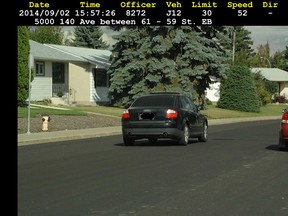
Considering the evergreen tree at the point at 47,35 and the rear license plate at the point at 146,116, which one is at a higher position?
the evergreen tree at the point at 47,35

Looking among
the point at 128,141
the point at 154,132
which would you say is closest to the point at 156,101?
the point at 154,132

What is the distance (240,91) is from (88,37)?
3379 cm

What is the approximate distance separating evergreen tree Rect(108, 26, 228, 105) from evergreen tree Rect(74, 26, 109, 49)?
35.8 metres

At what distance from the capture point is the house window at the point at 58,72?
141 feet

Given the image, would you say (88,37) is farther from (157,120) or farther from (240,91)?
(157,120)

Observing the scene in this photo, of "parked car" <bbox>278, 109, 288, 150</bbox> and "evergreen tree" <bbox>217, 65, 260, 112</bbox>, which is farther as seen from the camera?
"evergreen tree" <bbox>217, 65, 260, 112</bbox>

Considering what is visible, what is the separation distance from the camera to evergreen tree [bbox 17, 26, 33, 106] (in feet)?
98.0

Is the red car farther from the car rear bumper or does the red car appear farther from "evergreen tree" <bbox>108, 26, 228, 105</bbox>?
"evergreen tree" <bbox>108, 26, 228, 105</bbox>

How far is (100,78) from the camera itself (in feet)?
149

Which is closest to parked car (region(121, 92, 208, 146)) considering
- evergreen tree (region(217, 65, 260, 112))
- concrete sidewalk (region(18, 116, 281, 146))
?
concrete sidewalk (region(18, 116, 281, 146))

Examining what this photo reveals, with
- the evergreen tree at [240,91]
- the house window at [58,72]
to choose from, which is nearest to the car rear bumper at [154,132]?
the house window at [58,72]

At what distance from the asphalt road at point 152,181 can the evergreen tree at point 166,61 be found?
2095 centimetres

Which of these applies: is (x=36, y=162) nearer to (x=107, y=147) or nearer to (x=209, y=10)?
(x=107, y=147)

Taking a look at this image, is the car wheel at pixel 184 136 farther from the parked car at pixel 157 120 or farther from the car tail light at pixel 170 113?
the car tail light at pixel 170 113
